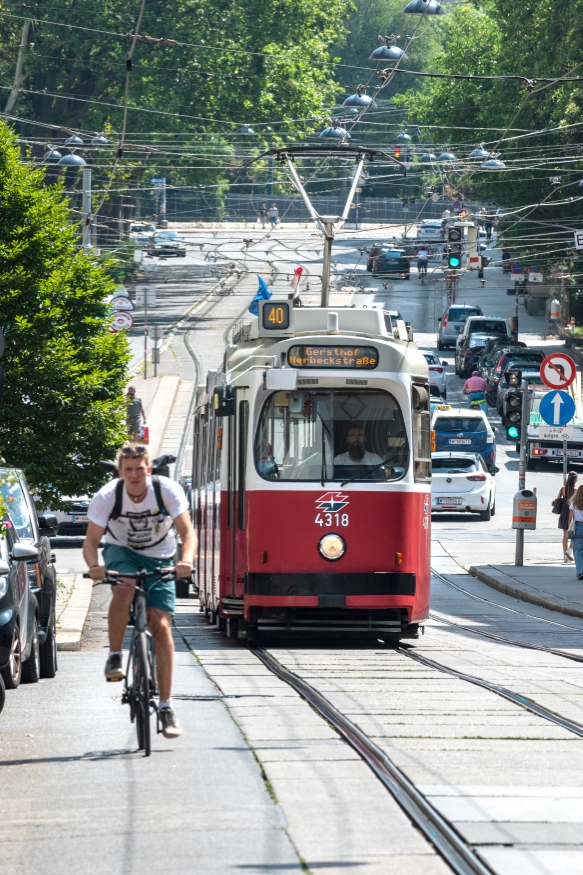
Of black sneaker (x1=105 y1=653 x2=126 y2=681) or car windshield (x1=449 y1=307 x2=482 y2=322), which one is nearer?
black sneaker (x1=105 y1=653 x2=126 y2=681)

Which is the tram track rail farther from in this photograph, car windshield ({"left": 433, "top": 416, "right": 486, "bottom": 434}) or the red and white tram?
car windshield ({"left": 433, "top": 416, "right": 486, "bottom": 434})

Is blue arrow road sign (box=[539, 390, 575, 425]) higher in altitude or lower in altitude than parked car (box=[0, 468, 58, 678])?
higher

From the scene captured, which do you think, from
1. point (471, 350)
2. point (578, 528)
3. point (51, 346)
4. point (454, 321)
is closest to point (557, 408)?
point (578, 528)

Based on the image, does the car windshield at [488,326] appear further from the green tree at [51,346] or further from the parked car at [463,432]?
the green tree at [51,346]

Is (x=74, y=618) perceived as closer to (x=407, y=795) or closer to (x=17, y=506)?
(x=17, y=506)

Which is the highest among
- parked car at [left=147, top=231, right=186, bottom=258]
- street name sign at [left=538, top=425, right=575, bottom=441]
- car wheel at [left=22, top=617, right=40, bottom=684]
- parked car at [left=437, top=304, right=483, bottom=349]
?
parked car at [left=147, top=231, right=186, bottom=258]

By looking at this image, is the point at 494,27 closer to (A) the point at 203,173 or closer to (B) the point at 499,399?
(A) the point at 203,173

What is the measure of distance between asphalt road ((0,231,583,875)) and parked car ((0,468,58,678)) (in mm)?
390

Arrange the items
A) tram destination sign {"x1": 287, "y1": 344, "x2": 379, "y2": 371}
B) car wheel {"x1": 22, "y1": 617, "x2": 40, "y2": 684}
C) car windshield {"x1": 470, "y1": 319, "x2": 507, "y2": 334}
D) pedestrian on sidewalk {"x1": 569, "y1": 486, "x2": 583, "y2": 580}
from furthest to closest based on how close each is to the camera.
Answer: car windshield {"x1": 470, "y1": 319, "x2": 507, "y2": 334} < pedestrian on sidewalk {"x1": 569, "y1": 486, "x2": 583, "y2": 580} < tram destination sign {"x1": 287, "y1": 344, "x2": 379, "y2": 371} < car wheel {"x1": 22, "y1": 617, "x2": 40, "y2": 684}

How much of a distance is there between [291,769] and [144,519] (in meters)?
1.71

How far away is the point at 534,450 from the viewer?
43656 millimetres

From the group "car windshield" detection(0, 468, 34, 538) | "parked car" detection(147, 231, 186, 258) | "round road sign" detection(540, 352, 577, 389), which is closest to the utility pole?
"round road sign" detection(540, 352, 577, 389)

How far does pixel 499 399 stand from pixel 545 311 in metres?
32.0

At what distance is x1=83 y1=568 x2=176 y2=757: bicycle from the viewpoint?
27.8 ft
